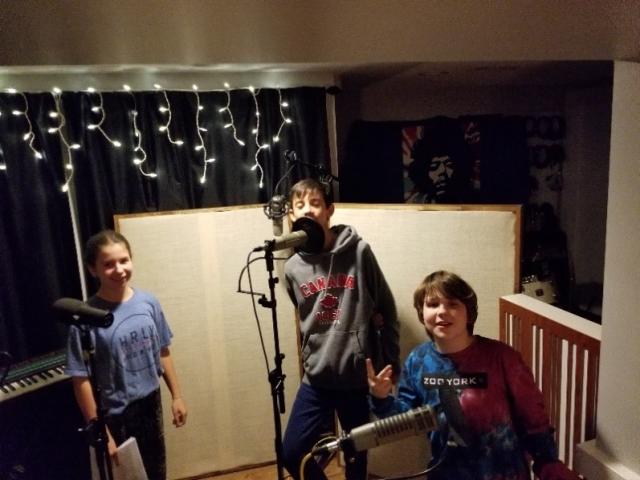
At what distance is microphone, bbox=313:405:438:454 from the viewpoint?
107 cm

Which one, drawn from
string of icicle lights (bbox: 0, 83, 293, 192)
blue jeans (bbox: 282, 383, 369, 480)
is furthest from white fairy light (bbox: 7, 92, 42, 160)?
blue jeans (bbox: 282, 383, 369, 480)

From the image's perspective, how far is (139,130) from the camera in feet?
7.56

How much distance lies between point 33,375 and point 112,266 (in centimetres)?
87

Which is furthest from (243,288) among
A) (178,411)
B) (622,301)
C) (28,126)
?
(622,301)

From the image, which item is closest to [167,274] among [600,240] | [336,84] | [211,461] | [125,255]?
[125,255]

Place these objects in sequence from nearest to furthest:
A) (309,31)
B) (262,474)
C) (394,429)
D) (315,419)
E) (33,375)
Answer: (309,31)
(394,429)
(315,419)
(33,375)
(262,474)

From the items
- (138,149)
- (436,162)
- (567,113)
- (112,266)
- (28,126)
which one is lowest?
(112,266)

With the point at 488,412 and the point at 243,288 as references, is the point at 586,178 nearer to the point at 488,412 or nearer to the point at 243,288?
the point at 243,288

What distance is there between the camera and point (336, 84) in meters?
2.63

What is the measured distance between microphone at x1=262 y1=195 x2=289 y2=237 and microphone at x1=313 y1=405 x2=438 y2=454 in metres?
1.40

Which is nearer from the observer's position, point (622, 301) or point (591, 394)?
point (622, 301)

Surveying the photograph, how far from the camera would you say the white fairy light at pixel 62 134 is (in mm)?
2180

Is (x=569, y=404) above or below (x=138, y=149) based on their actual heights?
below

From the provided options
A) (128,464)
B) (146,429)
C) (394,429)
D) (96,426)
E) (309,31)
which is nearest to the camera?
(309,31)
